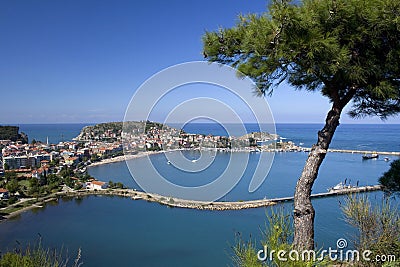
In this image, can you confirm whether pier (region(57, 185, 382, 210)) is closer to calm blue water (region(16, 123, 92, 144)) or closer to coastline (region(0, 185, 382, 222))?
coastline (region(0, 185, 382, 222))

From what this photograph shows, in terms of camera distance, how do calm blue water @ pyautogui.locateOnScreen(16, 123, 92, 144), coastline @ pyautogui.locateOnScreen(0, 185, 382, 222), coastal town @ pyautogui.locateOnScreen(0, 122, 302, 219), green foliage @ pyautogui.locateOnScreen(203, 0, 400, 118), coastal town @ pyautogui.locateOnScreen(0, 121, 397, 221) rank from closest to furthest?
1. green foliage @ pyautogui.locateOnScreen(203, 0, 400, 118)
2. coastal town @ pyautogui.locateOnScreen(0, 121, 397, 221)
3. coastline @ pyautogui.locateOnScreen(0, 185, 382, 222)
4. coastal town @ pyautogui.locateOnScreen(0, 122, 302, 219)
5. calm blue water @ pyautogui.locateOnScreen(16, 123, 92, 144)

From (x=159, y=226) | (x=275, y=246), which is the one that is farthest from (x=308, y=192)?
(x=159, y=226)

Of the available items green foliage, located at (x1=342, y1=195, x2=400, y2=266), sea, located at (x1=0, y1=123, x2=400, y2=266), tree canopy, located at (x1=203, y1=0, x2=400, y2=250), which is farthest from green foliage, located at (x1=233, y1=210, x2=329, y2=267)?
sea, located at (x1=0, y1=123, x2=400, y2=266)

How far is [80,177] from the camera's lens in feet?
78.6

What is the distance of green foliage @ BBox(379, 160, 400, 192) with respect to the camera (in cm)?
217

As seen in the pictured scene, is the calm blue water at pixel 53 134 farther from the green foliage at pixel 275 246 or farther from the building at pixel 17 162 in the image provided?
the green foliage at pixel 275 246

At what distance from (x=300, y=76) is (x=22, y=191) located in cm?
2245

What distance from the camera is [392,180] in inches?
86.8

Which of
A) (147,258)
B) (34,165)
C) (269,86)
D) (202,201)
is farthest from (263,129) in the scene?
(34,165)

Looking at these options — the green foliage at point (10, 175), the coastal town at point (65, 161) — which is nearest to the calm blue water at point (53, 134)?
the coastal town at point (65, 161)

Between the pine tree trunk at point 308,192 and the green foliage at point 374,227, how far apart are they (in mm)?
417

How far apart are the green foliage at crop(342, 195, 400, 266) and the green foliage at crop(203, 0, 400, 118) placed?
66 centimetres

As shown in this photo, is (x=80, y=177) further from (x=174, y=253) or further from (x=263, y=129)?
(x=263, y=129)

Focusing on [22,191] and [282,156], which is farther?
[282,156]
